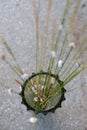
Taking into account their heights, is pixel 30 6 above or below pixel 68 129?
above

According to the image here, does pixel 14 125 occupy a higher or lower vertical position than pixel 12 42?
lower

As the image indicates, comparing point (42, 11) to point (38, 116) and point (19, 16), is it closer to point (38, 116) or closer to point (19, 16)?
point (19, 16)

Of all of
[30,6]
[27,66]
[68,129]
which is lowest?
[68,129]

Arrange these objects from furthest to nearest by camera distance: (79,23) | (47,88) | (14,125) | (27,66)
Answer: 1. (79,23)
2. (27,66)
3. (14,125)
4. (47,88)

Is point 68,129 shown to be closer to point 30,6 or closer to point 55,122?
point 55,122

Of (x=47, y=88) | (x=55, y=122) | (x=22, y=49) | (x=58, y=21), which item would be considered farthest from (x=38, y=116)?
(x=58, y=21)

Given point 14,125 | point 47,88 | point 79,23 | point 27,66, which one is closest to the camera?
point 47,88

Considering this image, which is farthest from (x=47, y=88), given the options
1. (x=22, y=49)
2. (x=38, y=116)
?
(x=22, y=49)

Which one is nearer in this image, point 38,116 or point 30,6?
point 38,116

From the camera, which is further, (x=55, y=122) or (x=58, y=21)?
(x=58, y=21)
